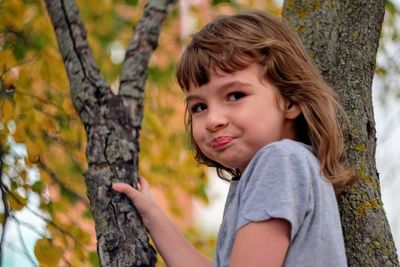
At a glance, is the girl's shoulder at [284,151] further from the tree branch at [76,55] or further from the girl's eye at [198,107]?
the tree branch at [76,55]

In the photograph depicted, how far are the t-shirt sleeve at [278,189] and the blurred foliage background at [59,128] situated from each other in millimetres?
950

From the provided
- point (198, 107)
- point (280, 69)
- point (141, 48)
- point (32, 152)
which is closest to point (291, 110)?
point (280, 69)

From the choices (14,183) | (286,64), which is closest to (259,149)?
(286,64)

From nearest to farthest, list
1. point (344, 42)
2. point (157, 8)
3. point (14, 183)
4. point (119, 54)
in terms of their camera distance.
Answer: point (344, 42) → point (157, 8) → point (14, 183) → point (119, 54)

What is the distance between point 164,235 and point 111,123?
331 millimetres

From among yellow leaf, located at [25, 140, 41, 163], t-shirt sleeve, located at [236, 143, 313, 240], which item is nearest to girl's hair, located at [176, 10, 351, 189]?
t-shirt sleeve, located at [236, 143, 313, 240]

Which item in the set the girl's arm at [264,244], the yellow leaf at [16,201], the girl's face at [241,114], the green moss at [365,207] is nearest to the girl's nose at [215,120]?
the girl's face at [241,114]

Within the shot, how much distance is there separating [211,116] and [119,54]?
12.3 feet

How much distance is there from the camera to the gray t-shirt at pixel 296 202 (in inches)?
65.1

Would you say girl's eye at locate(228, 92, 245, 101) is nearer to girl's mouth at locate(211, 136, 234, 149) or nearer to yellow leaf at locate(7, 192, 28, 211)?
girl's mouth at locate(211, 136, 234, 149)

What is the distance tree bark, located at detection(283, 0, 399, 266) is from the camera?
183 cm

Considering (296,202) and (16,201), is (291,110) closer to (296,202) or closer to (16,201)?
(296,202)

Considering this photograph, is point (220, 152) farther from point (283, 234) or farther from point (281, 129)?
point (283, 234)

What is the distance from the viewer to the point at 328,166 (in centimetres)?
180
